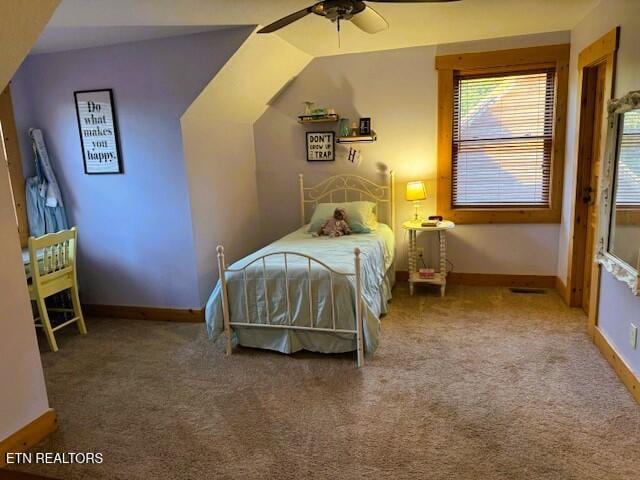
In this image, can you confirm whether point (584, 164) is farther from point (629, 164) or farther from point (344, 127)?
point (344, 127)

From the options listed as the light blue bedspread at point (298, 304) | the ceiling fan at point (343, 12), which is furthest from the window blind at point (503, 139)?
the ceiling fan at point (343, 12)

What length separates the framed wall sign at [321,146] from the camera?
15.0 ft

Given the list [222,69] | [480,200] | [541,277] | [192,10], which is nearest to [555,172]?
[480,200]

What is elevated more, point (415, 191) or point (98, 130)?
point (98, 130)

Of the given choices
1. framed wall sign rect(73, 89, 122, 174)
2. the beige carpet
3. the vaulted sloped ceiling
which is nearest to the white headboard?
the vaulted sloped ceiling

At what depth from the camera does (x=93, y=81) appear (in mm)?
3693

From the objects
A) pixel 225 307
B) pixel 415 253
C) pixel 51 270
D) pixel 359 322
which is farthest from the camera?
pixel 415 253

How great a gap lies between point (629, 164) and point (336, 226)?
2221mm

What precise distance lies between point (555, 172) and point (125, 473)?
13.2 feet

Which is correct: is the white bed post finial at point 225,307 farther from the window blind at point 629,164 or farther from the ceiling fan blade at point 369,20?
the window blind at point 629,164

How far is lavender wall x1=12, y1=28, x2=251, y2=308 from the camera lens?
3.52 metres

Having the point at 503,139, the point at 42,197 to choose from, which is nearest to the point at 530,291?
the point at 503,139

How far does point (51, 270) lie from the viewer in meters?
3.39

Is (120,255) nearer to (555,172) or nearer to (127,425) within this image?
(127,425)
